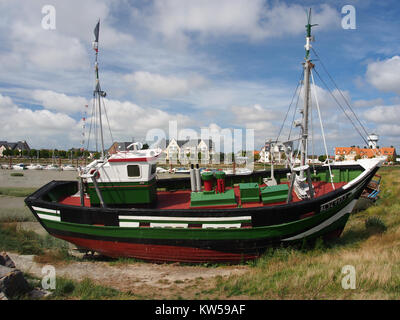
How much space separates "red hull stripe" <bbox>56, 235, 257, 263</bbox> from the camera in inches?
352

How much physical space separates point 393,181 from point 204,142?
48731 millimetres

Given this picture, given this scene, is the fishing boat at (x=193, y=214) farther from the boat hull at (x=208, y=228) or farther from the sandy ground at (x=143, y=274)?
the sandy ground at (x=143, y=274)

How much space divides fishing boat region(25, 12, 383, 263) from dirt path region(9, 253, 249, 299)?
1.26ft

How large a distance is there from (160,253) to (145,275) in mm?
926

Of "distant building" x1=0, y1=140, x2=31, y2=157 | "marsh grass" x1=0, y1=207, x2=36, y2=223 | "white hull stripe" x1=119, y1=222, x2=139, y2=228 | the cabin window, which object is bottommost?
"marsh grass" x1=0, y1=207, x2=36, y2=223

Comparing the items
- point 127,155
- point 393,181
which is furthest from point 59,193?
point 393,181

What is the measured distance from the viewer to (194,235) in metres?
8.79

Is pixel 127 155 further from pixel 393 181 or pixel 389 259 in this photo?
pixel 393 181

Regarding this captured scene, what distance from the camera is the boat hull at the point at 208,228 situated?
8.59m

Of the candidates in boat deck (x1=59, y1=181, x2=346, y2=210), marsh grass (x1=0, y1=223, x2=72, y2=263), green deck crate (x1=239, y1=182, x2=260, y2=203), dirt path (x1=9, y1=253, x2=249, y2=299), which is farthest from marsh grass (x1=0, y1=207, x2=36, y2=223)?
green deck crate (x1=239, y1=182, x2=260, y2=203)

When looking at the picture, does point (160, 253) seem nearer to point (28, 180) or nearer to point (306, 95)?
point (306, 95)

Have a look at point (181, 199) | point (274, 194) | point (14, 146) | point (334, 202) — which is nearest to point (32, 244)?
point (181, 199)

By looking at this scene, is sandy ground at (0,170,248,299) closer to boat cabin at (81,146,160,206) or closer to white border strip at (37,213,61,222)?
white border strip at (37,213,61,222)

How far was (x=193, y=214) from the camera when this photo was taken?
8625 millimetres
